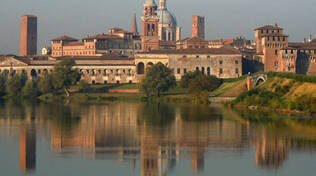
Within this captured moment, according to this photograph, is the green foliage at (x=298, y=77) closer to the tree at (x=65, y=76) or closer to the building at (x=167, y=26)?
the tree at (x=65, y=76)

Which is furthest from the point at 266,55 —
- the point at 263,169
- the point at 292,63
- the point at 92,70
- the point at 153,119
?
the point at 263,169

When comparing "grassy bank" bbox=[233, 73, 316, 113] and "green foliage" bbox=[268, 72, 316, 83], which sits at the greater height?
"green foliage" bbox=[268, 72, 316, 83]

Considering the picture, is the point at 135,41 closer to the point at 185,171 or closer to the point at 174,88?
the point at 174,88

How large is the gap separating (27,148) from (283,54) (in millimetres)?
70169

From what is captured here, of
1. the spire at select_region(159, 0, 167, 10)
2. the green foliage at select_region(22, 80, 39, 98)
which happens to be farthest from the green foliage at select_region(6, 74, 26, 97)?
the spire at select_region(159, 0, 167, 10)

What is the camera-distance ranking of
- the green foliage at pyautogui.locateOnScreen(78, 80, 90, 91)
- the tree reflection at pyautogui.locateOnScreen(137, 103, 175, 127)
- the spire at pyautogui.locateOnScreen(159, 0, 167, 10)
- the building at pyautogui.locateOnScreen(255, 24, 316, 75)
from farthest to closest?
1. the spire at pyautogui.locateOnScreen(159, 0, 167, 10)
2. the building at pyautogui.locateOnScreen(255, 24, 316, 75)
3. the green foliage at pyautogui.locateOnScreen(78, 80, 90, 91)
4. the tree reflection at pyautogui.locateOnScreen(137, 103, 175, 127)

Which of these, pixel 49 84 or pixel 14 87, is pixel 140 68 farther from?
pixel 14 87

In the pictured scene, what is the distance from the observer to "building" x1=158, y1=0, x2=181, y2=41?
187m

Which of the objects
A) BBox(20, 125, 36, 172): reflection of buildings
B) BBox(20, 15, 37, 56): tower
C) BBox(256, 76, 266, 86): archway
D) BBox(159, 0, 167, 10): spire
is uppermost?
BBox(159, 0, 167, 10): spire

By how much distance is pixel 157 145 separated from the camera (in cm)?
3616

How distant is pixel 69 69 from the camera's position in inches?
3625

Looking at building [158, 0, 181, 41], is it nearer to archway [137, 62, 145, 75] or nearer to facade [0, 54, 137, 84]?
facade [0, 54, 137, 84]

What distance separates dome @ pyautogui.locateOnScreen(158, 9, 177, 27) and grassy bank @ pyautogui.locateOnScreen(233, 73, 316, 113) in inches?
4532

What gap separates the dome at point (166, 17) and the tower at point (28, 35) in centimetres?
4392
